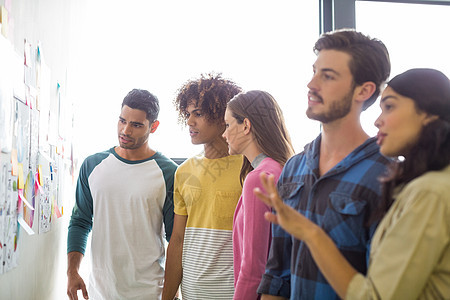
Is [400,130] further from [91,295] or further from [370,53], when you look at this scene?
[91,295]

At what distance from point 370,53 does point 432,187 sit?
1.64 feet

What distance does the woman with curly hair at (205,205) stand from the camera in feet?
5.97

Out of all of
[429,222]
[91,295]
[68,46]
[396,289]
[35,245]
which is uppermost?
[68,46]

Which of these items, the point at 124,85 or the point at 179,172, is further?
the point at 124,85

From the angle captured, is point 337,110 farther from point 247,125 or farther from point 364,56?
point 247,125

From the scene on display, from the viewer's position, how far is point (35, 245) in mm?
1768

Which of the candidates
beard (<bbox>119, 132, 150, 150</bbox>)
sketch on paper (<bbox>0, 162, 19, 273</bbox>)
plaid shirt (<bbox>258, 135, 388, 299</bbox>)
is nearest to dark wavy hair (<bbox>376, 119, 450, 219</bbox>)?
plaid shirt (<bbox>258, 135, 388, 299</bbox>)

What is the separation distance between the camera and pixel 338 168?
123 centimetres

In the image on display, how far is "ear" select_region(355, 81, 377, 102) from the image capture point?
49.4 inches

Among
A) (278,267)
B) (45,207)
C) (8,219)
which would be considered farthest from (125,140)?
(278,267)

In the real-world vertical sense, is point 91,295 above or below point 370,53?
below

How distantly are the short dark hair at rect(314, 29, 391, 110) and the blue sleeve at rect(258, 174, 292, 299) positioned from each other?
45 centimetres

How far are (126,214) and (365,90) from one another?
1.19 m

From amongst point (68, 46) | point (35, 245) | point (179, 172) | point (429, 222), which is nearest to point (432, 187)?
point (429, 222)
